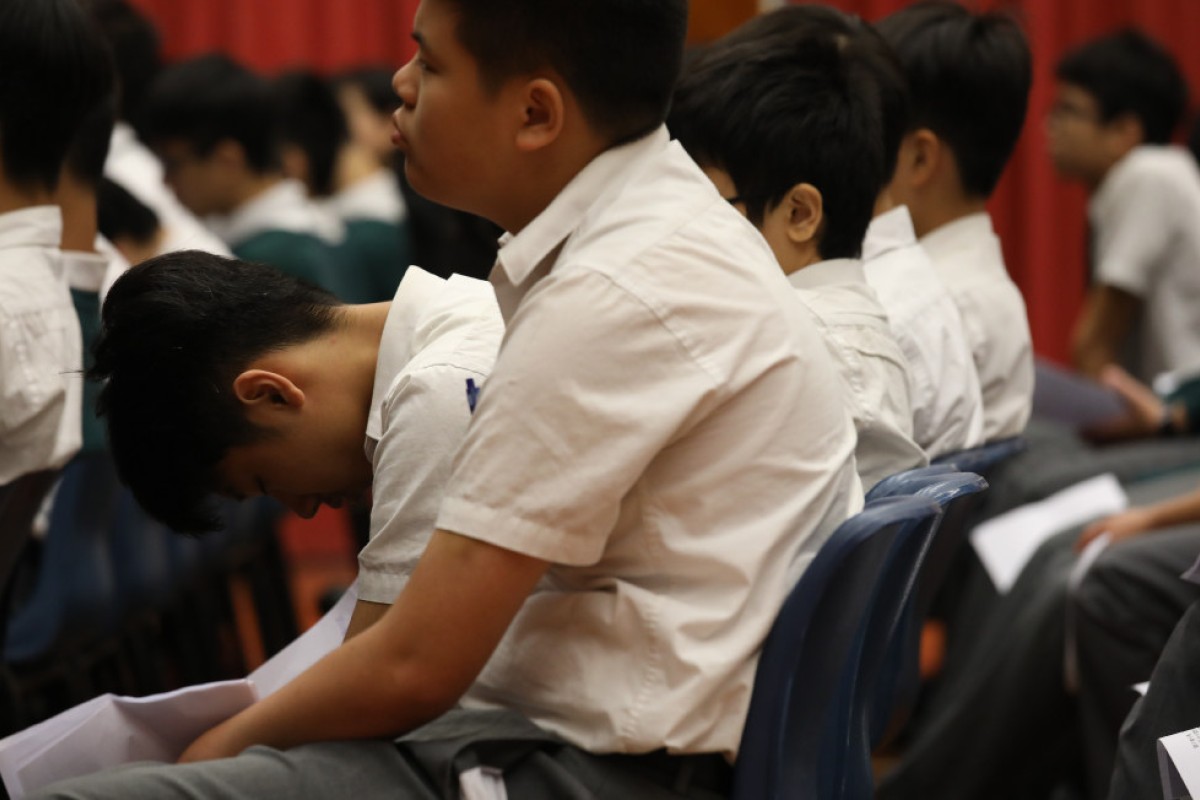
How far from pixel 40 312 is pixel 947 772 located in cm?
162

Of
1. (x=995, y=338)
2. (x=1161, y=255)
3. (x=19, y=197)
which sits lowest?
(x=1161, y=255)

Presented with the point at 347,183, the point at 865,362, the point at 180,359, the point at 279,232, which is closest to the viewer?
the point at 180,359

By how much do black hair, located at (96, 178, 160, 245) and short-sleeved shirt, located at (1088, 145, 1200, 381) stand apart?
216cm

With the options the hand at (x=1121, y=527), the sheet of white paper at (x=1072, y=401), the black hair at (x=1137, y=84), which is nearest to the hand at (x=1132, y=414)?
the sheet of white paper at (x=1072, y=401)

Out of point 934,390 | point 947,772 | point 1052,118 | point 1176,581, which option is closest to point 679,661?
point 934,390

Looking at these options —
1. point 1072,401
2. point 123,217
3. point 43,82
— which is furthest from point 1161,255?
point 43,82

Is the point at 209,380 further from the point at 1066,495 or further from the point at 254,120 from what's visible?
the point at 254,120

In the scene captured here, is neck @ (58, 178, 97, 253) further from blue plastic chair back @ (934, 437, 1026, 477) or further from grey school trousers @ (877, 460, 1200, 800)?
grey school trousers @ (877, 460, 1200, 800)

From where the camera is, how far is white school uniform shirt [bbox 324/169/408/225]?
455 centimetres

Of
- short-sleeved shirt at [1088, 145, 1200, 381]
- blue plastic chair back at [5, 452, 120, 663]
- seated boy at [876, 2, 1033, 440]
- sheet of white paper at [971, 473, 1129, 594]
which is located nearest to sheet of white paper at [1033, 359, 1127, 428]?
short-sleeved shirt at [1088, 145, 1200, 381]

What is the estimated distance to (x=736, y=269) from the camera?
1187mm

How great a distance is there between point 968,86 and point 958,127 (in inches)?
2.2

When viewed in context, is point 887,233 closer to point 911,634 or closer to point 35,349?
point 911,634

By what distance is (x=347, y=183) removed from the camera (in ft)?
15.9
